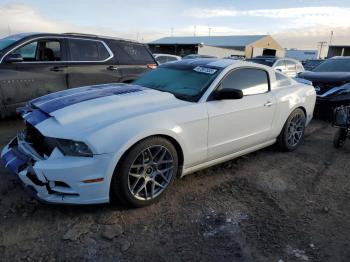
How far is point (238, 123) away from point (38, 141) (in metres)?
2.36

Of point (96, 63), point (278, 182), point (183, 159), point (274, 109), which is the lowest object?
point (278, 182)

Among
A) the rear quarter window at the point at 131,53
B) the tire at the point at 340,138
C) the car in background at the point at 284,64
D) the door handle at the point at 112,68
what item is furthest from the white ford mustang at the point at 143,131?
the car in background at the point at 284,64

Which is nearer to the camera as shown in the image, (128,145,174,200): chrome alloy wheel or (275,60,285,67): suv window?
(128,145,174,200): chrome alloy wheel

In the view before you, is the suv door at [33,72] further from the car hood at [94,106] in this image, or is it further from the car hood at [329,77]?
the car hood at [329,77]

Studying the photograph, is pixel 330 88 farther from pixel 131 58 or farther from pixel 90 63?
pixel 90 63

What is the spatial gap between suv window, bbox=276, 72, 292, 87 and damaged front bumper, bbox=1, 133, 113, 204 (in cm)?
315

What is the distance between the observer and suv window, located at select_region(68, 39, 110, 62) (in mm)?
6441

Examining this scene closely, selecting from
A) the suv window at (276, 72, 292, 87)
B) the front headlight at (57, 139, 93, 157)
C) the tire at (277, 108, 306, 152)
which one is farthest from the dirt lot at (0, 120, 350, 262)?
the suv window at (276, 72, 292, 87)

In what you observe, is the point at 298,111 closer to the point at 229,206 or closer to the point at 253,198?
the point at 253,198

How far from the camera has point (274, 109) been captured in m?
4.64

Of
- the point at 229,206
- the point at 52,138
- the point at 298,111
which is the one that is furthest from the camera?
the point at 298,111

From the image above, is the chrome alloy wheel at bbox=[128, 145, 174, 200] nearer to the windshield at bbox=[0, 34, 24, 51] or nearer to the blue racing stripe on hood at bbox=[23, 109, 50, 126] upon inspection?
the blue racing stripe on hood at bbox=[23, 109, 50, 126]

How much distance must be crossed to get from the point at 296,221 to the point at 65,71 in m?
5.03

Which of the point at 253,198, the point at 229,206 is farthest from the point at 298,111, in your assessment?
the point at 229,206
